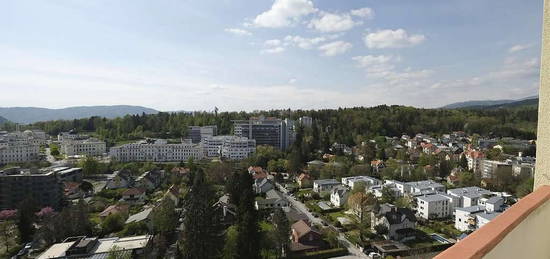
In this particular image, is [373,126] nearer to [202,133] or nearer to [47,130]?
[202,133]

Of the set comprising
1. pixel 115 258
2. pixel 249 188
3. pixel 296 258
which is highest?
pixel 249 188

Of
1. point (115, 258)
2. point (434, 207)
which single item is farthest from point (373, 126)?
point (115, 258)

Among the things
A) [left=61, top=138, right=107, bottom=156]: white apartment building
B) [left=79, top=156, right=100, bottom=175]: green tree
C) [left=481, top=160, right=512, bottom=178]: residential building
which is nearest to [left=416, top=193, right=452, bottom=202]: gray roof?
[left=481, top=160, right=512, bottom=178]: residential building

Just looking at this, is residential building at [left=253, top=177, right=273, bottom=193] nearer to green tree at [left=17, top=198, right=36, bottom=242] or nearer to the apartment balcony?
green tree at [left=17, top=198, right=36, bottom=242]

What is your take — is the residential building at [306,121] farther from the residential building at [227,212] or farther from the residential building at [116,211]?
the residential building at [116,211]

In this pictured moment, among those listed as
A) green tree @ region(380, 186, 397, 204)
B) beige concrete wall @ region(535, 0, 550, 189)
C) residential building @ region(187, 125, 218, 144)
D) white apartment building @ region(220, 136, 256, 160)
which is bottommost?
green tree @ region(380, 186, 397, 204)

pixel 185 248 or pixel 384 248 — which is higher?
pixel 185 248

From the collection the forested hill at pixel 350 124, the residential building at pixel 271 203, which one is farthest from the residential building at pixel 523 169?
the forested hill at pixel 350 124
